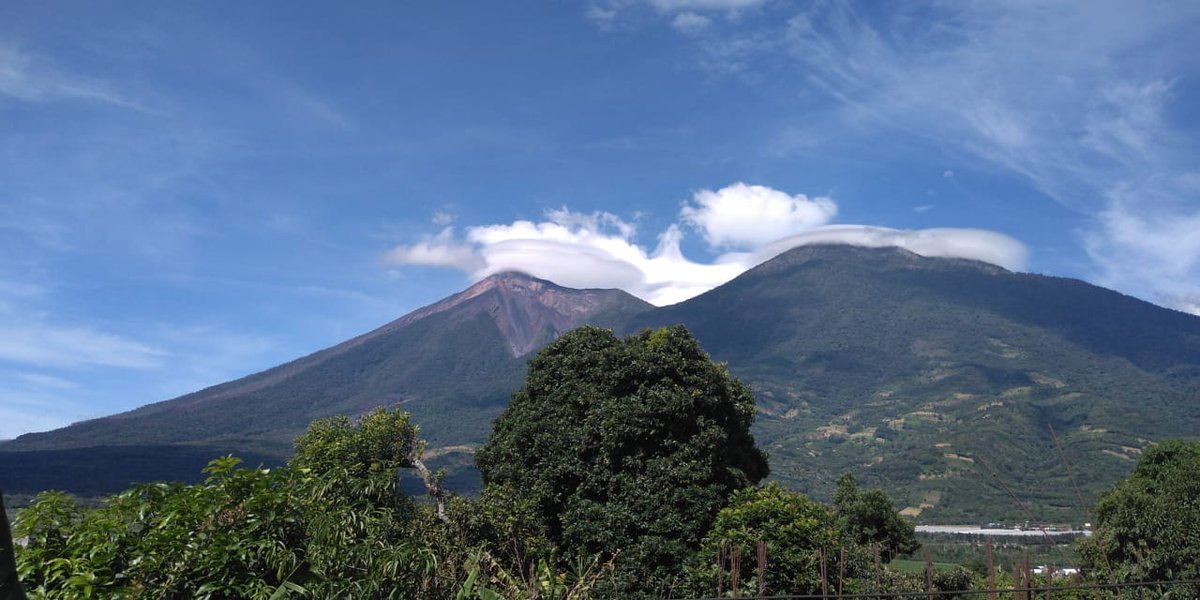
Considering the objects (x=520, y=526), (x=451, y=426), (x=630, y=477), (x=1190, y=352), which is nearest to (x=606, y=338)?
(x=630, y=477)

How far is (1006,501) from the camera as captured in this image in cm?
7500

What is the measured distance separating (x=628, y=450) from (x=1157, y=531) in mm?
11949

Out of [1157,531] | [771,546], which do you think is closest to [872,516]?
[1157,531]

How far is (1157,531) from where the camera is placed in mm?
17203

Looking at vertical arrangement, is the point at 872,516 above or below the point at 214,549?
below

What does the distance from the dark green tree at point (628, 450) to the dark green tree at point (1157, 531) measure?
7.86m

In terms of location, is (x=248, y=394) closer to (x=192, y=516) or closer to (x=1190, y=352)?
(x=192, y=516)

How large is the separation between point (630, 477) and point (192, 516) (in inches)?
367

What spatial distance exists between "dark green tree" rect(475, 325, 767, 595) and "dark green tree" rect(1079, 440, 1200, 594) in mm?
7864

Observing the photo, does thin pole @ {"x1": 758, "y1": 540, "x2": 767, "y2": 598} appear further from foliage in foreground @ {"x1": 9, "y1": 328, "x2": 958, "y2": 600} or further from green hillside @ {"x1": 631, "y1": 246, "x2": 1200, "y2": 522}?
green hillside @ {"x1": 631, "y1": 246, "x2": 1200, "y2": 522}

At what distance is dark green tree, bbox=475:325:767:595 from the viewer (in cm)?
1321

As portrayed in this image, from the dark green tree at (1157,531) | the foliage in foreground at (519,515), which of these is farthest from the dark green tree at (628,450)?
the dark green tree at (1157,531)

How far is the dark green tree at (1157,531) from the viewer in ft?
53.7

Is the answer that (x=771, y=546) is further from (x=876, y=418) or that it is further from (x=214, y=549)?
(x=876, y=418)
